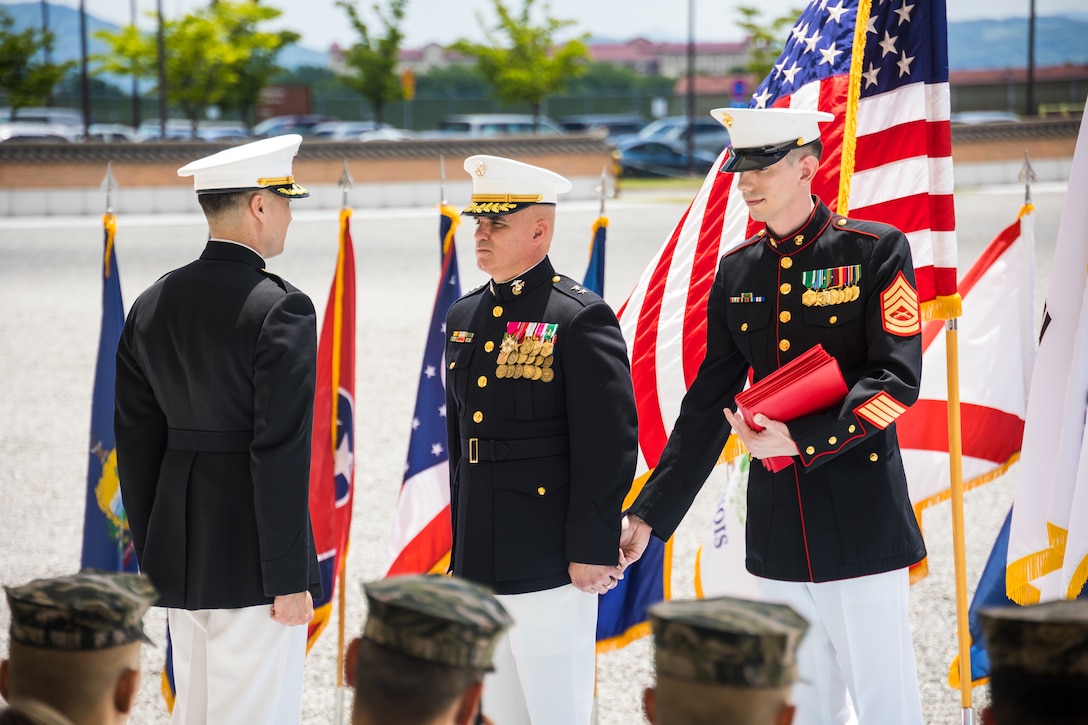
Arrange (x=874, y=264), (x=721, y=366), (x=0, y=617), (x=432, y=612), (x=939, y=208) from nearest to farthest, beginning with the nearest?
(x=432, y=612) < (x=874, y=264) < (x=721, y=366) < (x=939, y=208) < (x=0, y=617)

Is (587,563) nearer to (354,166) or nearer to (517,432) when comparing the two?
(517,432)

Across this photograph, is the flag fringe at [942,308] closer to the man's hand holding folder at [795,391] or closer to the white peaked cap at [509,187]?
the man's hand holding folder at [795,391]

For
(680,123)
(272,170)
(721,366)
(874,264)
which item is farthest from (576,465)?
(680,123)

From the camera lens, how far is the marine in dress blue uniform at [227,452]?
3072 mm

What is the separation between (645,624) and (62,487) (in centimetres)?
449

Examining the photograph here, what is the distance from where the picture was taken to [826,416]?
299 cm

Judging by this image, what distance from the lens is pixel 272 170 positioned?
10.6 ft

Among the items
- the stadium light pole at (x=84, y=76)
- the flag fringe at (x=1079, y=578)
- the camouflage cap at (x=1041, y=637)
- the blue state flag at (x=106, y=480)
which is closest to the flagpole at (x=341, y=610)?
the blue state flag at (x=106, y=480)

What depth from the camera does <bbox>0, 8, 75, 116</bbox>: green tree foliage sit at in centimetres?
3161

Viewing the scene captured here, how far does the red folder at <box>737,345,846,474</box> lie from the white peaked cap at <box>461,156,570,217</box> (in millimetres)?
821

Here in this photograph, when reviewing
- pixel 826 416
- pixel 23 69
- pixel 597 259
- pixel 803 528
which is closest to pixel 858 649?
pixel 803 528

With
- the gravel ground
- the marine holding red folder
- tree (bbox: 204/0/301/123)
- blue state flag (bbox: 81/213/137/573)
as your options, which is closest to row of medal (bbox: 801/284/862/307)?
the marine holding red folder

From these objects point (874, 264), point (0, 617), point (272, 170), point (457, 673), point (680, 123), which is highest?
point (680, 123)

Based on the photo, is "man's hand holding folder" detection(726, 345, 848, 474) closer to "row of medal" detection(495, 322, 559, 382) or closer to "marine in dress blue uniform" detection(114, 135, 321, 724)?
"row of medal" detection(495, 322, 559, 382)
